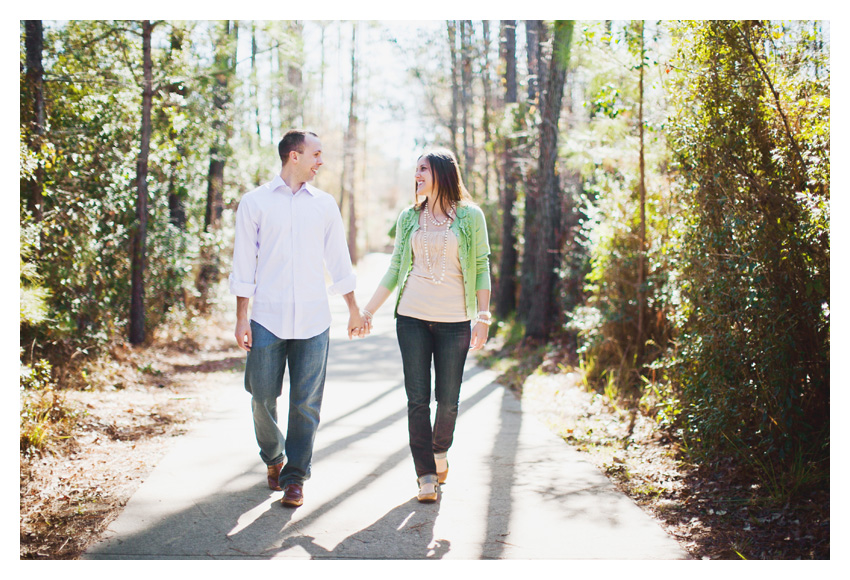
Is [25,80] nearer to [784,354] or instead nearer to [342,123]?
[784,354]

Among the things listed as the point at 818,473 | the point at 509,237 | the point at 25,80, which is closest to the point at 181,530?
the point at 818,473

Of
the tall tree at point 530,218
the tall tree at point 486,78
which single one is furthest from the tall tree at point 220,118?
the tall tree at point 486,78

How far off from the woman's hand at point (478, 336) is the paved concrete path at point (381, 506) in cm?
95

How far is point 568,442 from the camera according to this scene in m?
6.16

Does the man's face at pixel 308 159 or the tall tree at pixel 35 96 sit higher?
the tall tree at pixel 35 96

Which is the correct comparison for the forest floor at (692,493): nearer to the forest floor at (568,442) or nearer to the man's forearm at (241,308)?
the forest floor at (568,442)

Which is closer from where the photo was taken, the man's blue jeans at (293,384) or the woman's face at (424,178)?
the man's blue jeans at (293,384)

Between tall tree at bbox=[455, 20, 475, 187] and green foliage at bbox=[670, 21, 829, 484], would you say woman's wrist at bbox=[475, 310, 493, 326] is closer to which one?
green foliage at bbox=[670, 21, 829, 484]

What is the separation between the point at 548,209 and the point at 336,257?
24.0ft

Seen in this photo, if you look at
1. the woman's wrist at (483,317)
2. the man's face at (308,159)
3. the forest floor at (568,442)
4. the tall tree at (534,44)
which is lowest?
the forest floor at (568,442)

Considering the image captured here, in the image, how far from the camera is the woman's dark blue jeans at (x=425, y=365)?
4.43 metres

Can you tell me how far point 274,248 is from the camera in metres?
4.21

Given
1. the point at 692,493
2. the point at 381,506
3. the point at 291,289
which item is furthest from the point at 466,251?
the point at 692,493

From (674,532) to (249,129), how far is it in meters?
13.6
